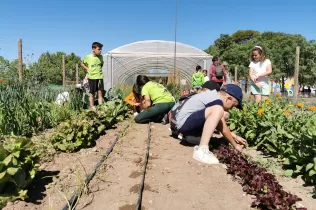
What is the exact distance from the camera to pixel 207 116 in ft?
11.5

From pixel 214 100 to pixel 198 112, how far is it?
0.80ft

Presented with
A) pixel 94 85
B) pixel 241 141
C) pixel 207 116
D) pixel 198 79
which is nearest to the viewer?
pixel 207 116

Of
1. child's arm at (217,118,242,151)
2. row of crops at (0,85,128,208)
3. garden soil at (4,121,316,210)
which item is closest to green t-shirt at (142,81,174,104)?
row of crops at (0,85,128,208)

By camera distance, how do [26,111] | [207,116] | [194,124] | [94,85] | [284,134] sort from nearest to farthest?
[284,134] → [207,116] → [194,124] → [26,111] → [94,85]

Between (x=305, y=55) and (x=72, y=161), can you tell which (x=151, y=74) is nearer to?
(x=305, y=55)

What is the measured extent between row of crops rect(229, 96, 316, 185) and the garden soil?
34 centimetres

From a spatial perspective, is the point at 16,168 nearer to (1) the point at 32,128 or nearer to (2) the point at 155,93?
(1) the point at 32,128

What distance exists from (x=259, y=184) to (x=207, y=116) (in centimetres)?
118

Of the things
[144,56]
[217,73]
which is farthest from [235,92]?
[144,56]

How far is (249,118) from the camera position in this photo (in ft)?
13.8

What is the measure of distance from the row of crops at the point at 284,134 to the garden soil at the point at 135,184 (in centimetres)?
34

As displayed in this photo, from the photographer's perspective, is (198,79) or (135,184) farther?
(198,79)

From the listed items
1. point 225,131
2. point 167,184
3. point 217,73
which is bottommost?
point 167,184

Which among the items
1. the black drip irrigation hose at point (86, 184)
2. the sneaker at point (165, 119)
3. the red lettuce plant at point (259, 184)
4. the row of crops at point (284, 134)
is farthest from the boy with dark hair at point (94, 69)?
the red lettuce plant at point (259, 184)
